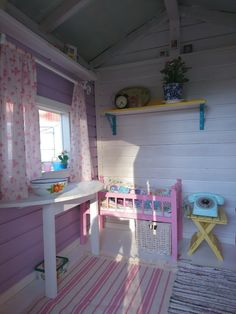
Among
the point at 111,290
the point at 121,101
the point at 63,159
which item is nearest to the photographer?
the point at 111,290

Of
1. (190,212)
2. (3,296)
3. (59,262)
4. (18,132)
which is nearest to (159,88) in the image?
(190,212)

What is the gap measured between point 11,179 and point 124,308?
1.14 meters

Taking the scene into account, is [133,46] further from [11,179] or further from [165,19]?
[11,179]

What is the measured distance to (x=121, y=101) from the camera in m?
2.52

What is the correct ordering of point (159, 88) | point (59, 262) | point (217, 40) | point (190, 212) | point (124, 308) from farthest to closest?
1. point (159, 88)
2. point (217, 40)
3. point (190, 212)
4. point (59, 262)
5. point (124, 308)

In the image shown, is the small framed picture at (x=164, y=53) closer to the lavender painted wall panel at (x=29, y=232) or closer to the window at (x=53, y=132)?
the lavender painted wall panel at (x=29, y=232)

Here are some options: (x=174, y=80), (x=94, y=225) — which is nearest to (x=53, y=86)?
(x=174, y=80)

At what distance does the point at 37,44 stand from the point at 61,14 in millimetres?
368

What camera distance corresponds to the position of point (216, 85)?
2.28 metres

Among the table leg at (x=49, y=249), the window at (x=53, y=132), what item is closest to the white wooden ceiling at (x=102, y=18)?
the window at (x=53, y=132)

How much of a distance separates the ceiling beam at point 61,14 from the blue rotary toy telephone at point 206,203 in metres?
2.00

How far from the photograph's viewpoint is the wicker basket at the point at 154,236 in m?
2.09

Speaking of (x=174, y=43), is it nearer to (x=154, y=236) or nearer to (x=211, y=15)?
(x=211, y=15)

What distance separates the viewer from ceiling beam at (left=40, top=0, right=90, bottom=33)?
1.78 metres
